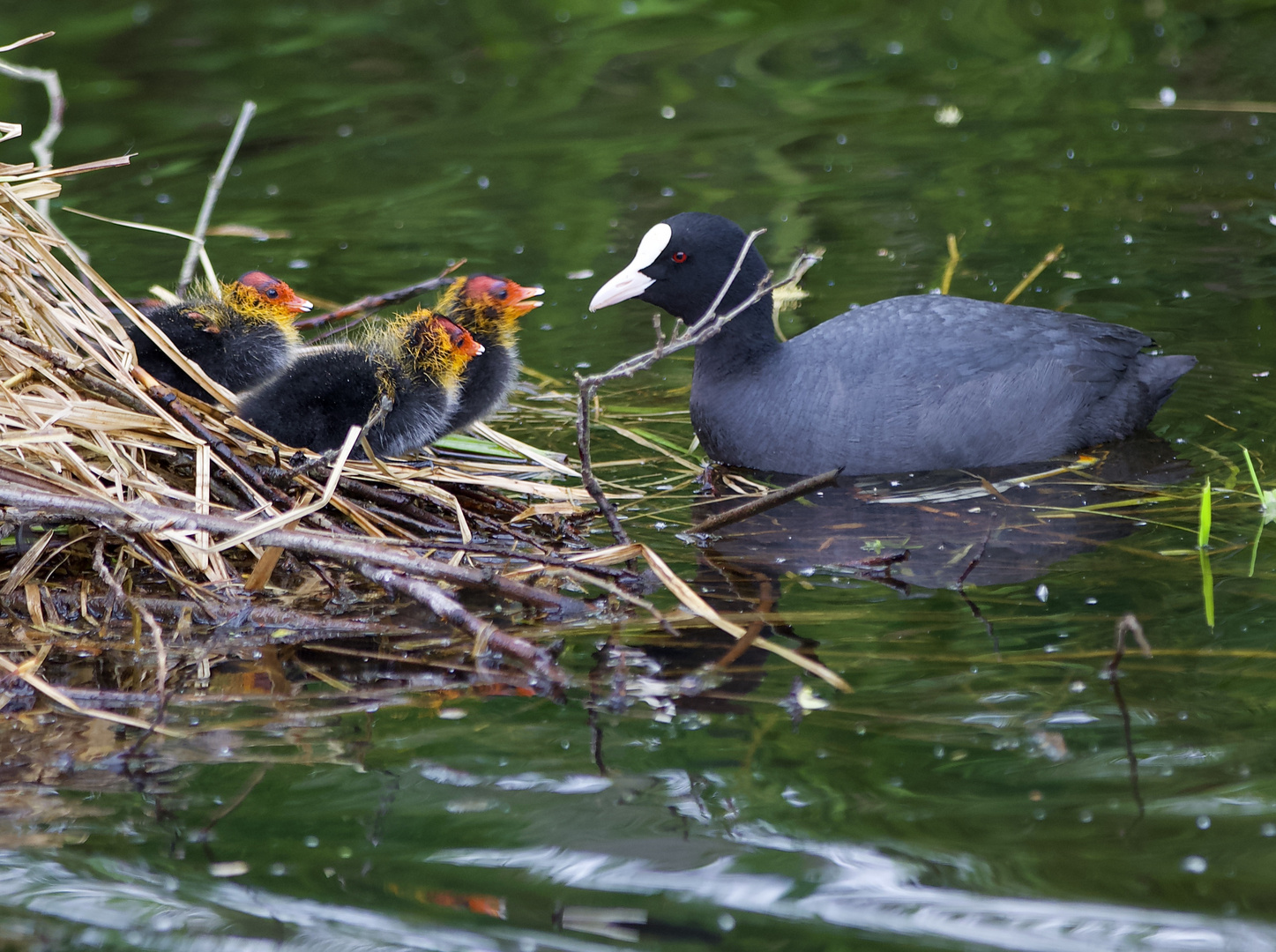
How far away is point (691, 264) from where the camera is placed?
4461mm

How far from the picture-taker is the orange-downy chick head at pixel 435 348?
3.63 m

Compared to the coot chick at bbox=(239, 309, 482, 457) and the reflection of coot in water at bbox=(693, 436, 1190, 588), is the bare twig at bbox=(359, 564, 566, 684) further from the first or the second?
the reflection of coot in water at bbox=(693, 436, 1190, 588)

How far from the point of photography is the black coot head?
443cm

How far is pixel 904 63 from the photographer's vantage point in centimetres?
898

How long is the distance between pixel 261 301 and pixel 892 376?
1.82 m

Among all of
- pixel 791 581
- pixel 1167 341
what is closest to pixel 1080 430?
pixel 1167 341

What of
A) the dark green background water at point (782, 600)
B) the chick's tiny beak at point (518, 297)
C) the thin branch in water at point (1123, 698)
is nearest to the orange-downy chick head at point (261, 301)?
the chick's tiny beak at point (518, 297)

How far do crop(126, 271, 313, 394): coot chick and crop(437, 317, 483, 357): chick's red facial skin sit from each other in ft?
1.45

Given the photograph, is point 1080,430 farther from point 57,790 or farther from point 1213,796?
point 57,790

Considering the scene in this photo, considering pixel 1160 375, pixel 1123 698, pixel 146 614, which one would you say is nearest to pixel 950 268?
pixel 1160 375

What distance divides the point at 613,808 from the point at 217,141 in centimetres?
646

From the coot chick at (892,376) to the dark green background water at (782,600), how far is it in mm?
267

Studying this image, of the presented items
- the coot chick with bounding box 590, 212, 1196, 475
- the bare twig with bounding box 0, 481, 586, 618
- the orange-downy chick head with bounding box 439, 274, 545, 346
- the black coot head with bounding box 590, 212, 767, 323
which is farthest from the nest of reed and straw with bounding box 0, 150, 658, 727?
the black coot head with bounding box 590, 212, 767, 323

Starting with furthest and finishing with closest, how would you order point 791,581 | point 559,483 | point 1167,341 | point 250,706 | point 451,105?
1. point 451,105
2. point 1167,341
3. point 559,483
4. point 791,581
5. point 250,706
